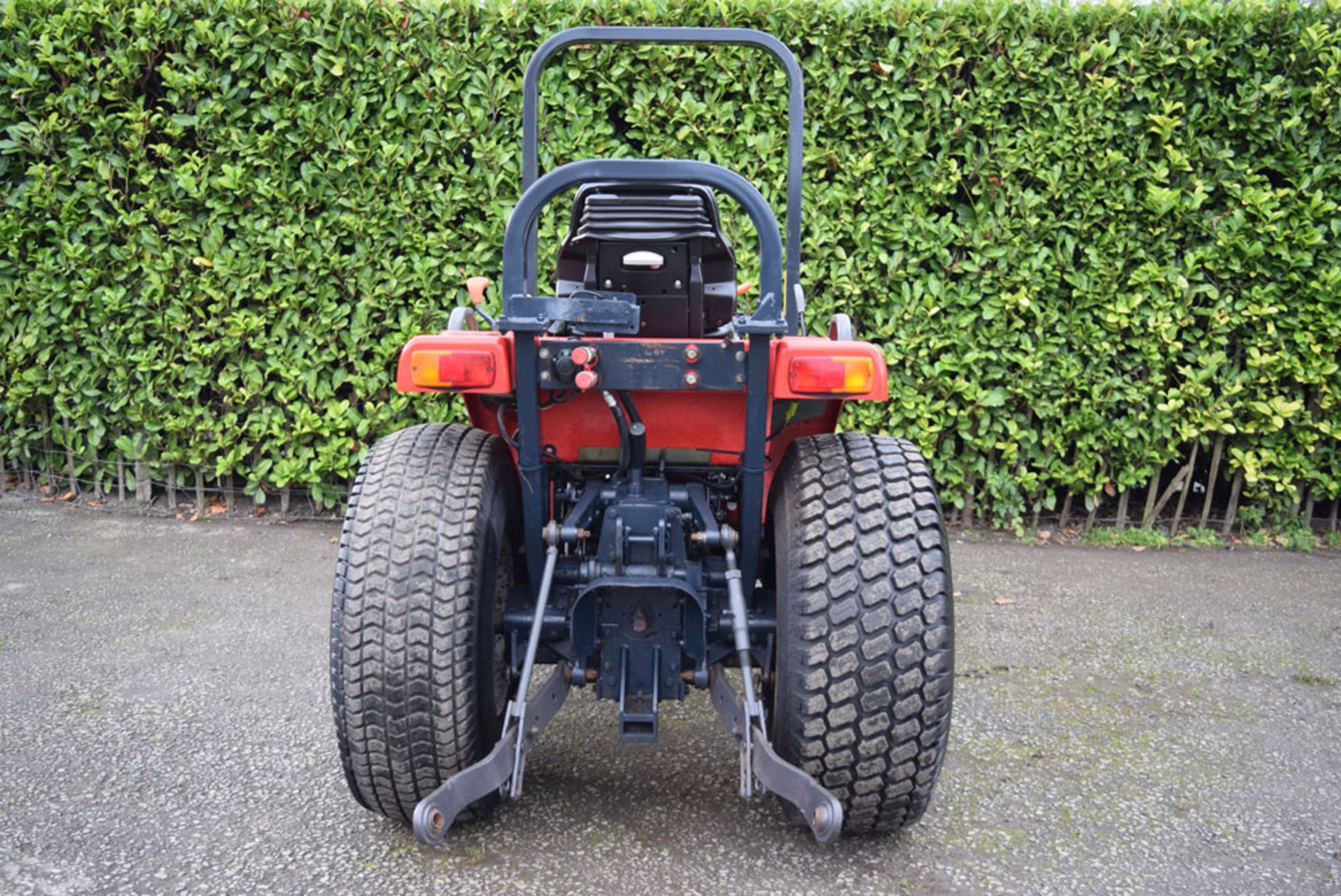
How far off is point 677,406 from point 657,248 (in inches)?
16.5

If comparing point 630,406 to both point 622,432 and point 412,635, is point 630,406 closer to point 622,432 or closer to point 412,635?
point 622,432

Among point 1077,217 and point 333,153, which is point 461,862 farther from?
point 1077,217

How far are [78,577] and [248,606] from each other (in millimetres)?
958

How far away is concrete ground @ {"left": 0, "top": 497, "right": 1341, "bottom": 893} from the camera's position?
101 inches

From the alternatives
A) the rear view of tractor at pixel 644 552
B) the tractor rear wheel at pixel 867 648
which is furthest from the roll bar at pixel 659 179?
the tractor rear wheel at pixel 867 648

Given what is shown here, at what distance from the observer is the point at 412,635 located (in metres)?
2.49

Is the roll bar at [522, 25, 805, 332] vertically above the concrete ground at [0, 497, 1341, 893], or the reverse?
the roll bar at [522, 25, 805, 332]

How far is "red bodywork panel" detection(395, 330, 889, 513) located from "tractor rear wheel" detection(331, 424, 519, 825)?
274mm

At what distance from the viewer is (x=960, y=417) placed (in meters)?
5.55

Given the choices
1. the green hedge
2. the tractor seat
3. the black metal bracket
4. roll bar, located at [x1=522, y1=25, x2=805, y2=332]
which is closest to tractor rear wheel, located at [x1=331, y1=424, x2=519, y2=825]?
the black metal bracket

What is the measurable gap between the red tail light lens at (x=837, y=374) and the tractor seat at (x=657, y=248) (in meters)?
0.42

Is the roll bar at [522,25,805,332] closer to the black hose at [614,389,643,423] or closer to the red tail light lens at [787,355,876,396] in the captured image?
the red tail light lens at [787,355,876,396]

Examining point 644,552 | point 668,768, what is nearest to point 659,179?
point 644,552

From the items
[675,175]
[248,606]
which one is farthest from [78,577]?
[675,175]
